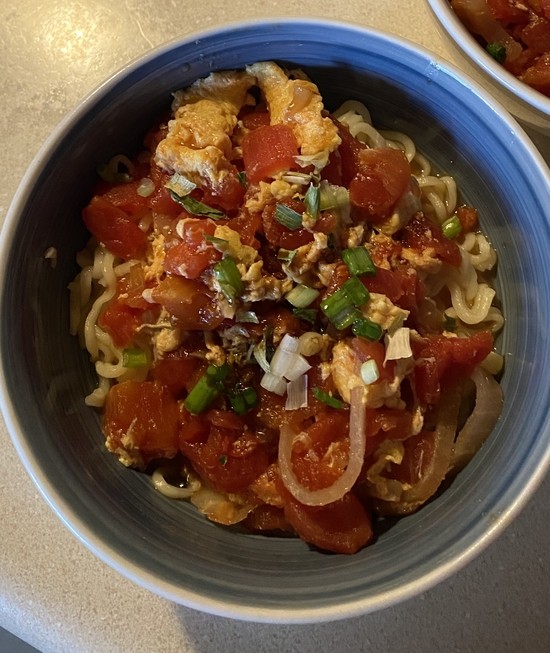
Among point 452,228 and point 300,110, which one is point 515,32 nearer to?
point 452,228

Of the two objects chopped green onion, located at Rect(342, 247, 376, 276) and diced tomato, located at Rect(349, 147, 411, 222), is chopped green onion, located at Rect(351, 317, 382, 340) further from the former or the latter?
diced tomato, located at Rect(349, 147, 411, 222)

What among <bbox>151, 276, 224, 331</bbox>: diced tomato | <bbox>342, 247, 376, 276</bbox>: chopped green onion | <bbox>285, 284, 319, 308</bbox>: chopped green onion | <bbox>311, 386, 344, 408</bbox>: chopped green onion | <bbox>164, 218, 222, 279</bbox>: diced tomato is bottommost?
<bbox>151, 276, 224, 331</bbox>: diced tomato

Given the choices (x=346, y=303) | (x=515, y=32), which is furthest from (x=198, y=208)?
(x=515, y=32)

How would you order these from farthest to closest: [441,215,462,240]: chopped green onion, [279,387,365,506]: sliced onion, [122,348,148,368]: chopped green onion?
1. [441,215,462,240]: chopped green onion
2. [122,348,148,368]: chopped green onion
3. [279,387,365,506]: sliced onion

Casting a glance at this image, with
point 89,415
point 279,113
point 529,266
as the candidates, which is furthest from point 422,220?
point 89,415

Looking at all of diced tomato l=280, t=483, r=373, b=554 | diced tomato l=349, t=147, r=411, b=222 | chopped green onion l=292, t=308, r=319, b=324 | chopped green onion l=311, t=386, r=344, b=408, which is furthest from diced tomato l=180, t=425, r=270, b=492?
diced tomato l=349, t=147, r=411, b=222

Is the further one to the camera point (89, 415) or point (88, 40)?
point (88, 40)

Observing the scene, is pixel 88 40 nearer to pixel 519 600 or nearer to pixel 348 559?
pixel 348 559

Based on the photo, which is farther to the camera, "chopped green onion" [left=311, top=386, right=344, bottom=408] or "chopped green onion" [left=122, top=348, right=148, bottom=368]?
"chopped green onion" [left=122, top=348, right=148, bottom=368]
